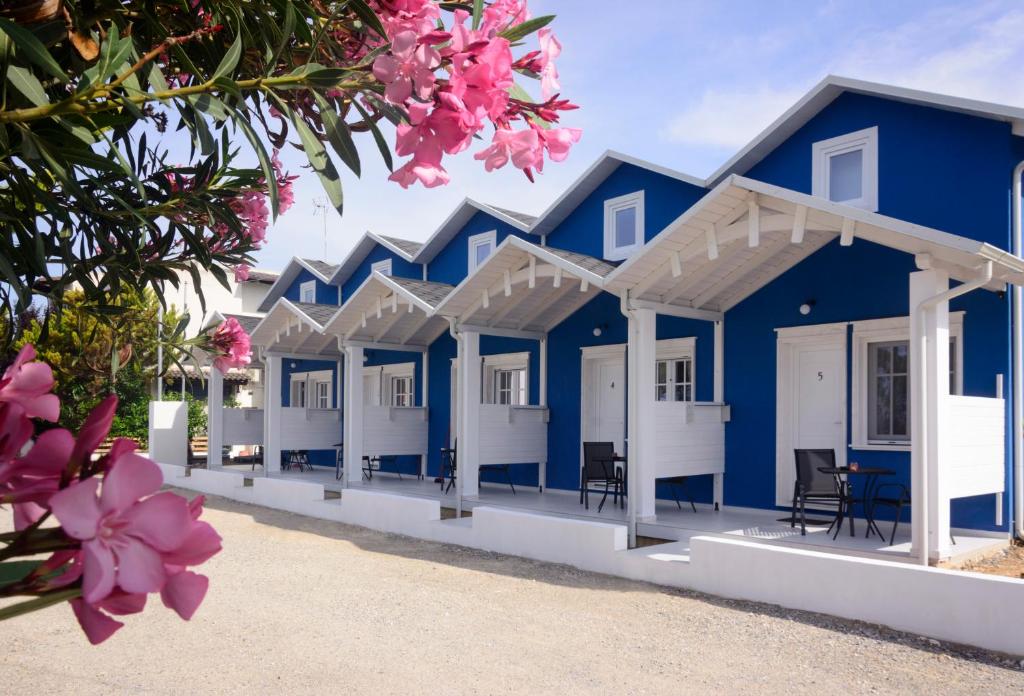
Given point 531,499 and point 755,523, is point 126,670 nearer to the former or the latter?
point 755,523

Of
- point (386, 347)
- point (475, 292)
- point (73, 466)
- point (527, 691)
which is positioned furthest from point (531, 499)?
point (73, 466)

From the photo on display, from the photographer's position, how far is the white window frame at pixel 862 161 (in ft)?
32.4

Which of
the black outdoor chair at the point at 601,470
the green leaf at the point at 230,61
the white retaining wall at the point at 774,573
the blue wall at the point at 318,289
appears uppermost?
the blue wall at the point at 318,289

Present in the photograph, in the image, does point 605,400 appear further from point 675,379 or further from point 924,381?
point 924,381

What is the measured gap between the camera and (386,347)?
15727 millimetres

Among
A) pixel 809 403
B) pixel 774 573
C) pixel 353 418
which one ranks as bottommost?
pixel 774 573

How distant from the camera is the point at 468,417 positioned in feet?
39.5

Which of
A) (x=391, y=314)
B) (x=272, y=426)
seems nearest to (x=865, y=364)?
(x=391, y=314)

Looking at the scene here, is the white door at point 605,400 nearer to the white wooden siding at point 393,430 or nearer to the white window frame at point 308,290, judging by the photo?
the white wooden siding at point 393,430

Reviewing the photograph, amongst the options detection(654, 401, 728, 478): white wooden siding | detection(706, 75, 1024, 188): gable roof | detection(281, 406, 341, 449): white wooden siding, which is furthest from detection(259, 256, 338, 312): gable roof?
detection(654, 401, 728, 478): white wooden siding

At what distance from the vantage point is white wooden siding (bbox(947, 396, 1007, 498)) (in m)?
7.73

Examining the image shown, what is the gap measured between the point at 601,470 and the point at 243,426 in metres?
10.9

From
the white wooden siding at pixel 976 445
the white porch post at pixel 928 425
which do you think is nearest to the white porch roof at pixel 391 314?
the white porch post at pixel 928 425

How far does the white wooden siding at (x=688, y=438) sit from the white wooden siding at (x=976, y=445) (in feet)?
10.2
